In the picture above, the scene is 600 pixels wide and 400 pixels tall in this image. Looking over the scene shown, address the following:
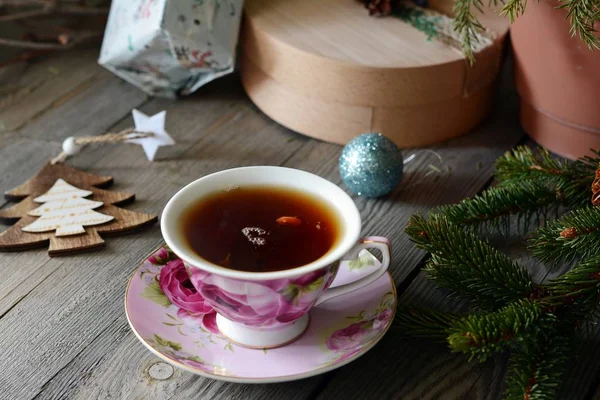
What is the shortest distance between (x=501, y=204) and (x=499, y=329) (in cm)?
23

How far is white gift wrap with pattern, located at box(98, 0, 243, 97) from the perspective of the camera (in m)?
0.99

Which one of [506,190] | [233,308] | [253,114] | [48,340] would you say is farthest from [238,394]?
[253,114]

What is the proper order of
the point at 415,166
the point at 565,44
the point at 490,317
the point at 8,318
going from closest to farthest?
1. the point at 490,317
2. the point at 8,318
3. the point at 565,44
4. the point at 415,166

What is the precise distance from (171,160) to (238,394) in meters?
0.41

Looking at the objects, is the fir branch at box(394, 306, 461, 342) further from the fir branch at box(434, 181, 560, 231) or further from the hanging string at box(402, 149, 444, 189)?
the hanging string at box(402, 149, 444, 189)

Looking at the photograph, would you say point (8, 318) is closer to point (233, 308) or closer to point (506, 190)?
point (233, 308)

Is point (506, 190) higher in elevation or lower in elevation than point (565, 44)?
lower

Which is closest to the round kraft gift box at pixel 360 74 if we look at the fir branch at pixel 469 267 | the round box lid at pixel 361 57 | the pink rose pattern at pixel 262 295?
the round box lid at pixel 361 57

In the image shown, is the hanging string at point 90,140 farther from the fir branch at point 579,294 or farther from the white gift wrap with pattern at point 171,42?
the fir branch at point 579,294

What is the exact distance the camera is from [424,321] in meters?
0.67

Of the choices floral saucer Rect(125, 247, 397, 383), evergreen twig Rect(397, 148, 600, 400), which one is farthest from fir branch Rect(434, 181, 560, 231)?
floral saucer Rect(125, 247, 397, 383)

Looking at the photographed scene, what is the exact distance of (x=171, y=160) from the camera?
38.0 inches

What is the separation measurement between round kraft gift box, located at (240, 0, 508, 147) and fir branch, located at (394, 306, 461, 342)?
34 centimetres

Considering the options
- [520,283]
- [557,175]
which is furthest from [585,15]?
[520,283]
